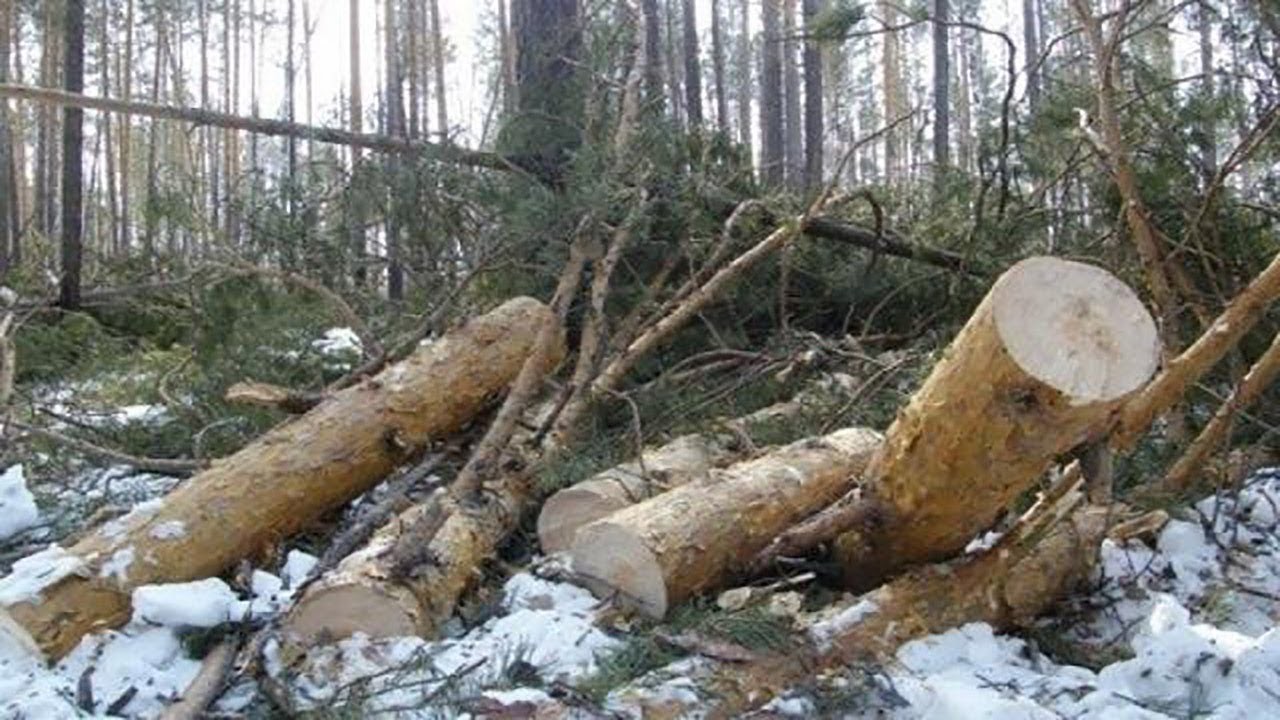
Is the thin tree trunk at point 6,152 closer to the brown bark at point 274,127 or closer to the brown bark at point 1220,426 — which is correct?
the brown bark at point 274,127

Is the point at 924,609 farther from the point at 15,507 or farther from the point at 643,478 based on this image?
the point at 15,507

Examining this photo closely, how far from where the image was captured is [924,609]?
3.31 metres

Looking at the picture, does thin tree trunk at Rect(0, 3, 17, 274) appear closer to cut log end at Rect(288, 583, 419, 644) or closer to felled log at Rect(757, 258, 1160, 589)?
cut log end at Rect(288, 583, 419, 644)

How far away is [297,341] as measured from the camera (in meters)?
5.66

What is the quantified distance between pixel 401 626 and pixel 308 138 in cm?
336

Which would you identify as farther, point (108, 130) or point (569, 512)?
point (108, 130)

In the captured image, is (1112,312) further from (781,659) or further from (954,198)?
(954,198)

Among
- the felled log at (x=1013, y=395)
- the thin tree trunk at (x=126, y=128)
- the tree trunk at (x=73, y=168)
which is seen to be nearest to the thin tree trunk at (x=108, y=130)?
the thin tree trunk at (x=126, y=128)

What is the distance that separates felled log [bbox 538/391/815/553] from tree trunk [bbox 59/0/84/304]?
560cm

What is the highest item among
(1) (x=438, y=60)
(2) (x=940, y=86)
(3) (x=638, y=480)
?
(1) (x=438, y=60)

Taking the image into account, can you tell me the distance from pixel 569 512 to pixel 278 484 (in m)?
0.97

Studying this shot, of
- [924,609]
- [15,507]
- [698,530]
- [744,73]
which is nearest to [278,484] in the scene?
[15,507]

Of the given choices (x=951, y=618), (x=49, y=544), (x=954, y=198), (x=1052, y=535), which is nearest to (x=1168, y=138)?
(x=954, y=198)

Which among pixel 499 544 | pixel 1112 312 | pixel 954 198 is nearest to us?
pixel 1112 312
